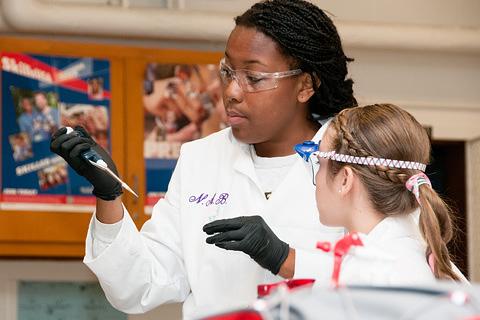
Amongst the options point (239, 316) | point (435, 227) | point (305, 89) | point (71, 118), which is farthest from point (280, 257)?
point (71, 118)

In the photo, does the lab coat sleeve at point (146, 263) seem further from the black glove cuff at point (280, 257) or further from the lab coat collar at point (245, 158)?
the black glove cuff at point (280, 257)

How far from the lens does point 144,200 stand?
3814mm

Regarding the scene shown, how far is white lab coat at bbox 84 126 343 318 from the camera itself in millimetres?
2090

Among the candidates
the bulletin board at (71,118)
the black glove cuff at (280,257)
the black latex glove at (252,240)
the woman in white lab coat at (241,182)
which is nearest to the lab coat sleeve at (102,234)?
the woman in white lab coat at (241,182)

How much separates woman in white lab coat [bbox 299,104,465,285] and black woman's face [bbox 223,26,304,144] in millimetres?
230

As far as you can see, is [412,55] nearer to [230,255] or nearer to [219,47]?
[219,47]

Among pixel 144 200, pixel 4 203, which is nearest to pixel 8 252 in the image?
pixel 4 203

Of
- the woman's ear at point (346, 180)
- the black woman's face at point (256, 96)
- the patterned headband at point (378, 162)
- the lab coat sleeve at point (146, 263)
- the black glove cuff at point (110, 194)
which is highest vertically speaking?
the black woman's face at point (256, 96)

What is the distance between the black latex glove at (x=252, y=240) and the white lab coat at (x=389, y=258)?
0.09 meters

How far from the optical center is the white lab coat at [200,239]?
2.09m

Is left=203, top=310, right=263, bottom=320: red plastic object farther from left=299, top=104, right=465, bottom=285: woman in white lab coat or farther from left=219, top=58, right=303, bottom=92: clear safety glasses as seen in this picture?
left=219, top=58, right=303, bottom=92: clear safety glasses

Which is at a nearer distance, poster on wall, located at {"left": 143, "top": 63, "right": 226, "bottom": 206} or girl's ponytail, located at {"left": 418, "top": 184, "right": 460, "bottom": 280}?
girl's ponytail, located at {"left": 418, "top": 184, "right": 460, "bottom": 280}

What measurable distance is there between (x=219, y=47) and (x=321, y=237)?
224cm

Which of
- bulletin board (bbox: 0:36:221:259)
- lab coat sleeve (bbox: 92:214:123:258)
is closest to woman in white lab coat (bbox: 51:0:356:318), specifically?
lab coat sleeve (bbox: 92:214:123:258)
